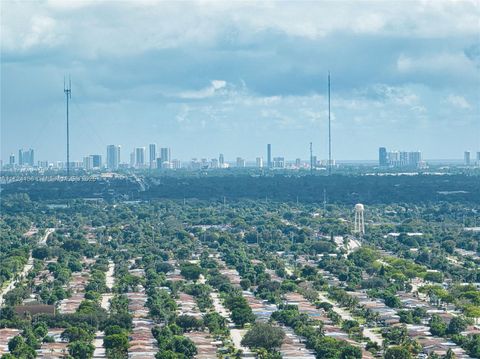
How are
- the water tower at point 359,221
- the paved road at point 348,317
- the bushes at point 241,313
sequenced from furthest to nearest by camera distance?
the water tower at point 359,221 < the bushes at point 241,313 < the paved road at point 348,317

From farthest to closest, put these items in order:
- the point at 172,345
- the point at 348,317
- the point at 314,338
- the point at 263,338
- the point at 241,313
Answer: the point at 348,317, the point at 241,313, the point at 314,338, the point at 263,338, the point at 172,345

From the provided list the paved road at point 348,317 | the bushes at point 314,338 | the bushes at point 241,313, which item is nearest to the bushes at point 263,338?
the bushes at point 314,338

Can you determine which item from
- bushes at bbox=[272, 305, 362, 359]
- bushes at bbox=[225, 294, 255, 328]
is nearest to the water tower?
bushes at bbox=[225, 294, 255, 328]

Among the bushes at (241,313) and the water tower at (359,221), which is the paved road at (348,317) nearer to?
the bushes at (241,313)

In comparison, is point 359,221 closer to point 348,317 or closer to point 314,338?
point 348,317

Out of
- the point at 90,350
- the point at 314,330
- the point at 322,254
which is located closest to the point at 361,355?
the point at 314,330

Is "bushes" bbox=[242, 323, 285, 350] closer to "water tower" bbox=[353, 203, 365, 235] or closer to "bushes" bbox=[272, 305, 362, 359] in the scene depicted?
"bushes" bbox=[272, 305, 362, 359]

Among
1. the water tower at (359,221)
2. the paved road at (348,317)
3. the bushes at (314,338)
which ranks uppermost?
the water tower at (359,221)

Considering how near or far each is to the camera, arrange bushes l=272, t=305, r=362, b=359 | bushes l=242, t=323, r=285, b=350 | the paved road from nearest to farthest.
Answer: bushes l=272, t=305, r=362, b=359, bushes l=242, t=323, r=285, b=350, the paved road

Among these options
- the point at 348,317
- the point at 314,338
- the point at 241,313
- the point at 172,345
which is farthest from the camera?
the point at 348,317

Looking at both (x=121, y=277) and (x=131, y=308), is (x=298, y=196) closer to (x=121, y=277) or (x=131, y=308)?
(x=121, y=277)

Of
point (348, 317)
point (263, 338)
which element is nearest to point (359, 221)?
point (348, 317)
